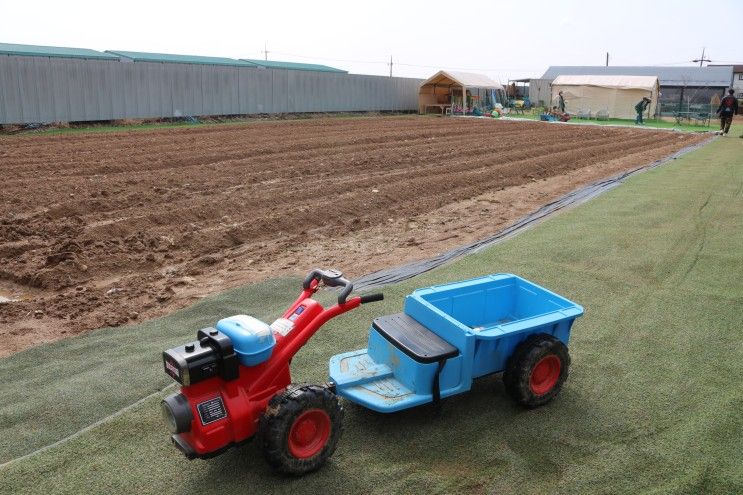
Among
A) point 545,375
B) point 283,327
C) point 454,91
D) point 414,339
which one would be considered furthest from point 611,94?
point 283,327

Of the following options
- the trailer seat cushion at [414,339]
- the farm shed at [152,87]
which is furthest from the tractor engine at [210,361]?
the farm shed at [152,87]

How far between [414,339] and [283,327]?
819mm

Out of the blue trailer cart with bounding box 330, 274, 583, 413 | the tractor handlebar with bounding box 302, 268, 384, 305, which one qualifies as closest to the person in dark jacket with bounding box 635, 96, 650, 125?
the blue trailer cart with bounding box 330, 274, 583, 413

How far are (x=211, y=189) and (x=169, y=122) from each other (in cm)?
1472

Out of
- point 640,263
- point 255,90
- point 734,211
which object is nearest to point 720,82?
point 255,90

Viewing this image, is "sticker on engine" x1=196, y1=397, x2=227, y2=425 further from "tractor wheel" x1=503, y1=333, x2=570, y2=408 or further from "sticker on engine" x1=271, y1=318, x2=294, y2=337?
"tractor wheel" x1=503, y1=333, x2=570, y2=408

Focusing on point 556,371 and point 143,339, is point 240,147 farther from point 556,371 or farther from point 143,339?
point 556,371

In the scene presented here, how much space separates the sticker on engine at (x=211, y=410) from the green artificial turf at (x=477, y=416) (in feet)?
1.24

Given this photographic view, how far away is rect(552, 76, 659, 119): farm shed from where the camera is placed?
31.9 metres

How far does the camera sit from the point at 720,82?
156 feet

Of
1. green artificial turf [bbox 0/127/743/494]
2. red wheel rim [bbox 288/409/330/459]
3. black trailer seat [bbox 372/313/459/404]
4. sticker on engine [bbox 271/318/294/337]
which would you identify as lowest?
green artificial turf [bbox 0/127/743/494]

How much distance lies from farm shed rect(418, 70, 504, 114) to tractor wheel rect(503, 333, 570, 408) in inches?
1189

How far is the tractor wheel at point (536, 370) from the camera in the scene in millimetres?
3443

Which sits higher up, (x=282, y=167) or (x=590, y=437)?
(x=282, y=167)
